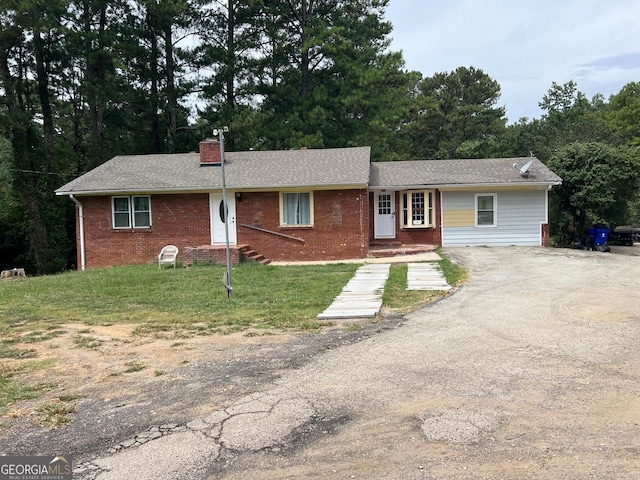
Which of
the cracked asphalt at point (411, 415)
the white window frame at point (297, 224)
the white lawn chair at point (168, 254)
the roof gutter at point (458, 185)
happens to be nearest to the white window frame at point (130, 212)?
the white lawn chair at point (168, 254)

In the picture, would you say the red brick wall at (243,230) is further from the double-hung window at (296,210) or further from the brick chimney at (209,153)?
the brick chimney at (209,153)

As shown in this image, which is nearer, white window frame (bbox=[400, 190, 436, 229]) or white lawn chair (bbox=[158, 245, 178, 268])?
white lawn chair (bbox=[158, 245, 178, 268])

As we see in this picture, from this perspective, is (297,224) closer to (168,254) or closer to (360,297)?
(168,254)

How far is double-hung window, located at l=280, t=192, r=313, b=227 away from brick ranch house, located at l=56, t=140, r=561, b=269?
0.11 feet

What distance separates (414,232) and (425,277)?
750 cm

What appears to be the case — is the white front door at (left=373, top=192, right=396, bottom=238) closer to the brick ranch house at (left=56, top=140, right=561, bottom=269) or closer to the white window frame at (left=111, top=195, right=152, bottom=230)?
the brick ranch house at (left=56, top=140, right=561, bottom=269)

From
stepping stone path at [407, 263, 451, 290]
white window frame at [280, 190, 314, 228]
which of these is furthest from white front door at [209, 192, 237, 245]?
stepping stone path at [407, 263, 451, 290]

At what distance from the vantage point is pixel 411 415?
4016 mm

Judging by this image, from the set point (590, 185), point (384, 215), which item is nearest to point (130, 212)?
point (384, 215)

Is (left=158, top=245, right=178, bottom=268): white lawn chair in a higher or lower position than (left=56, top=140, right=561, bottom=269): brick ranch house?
lower

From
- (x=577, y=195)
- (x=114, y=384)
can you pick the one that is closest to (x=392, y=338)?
(x=114, y=384)

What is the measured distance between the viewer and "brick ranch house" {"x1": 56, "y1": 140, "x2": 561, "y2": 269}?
17234mm

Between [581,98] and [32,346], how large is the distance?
63.3 m

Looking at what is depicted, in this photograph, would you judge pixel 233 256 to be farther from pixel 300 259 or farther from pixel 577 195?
pixel 577 195
